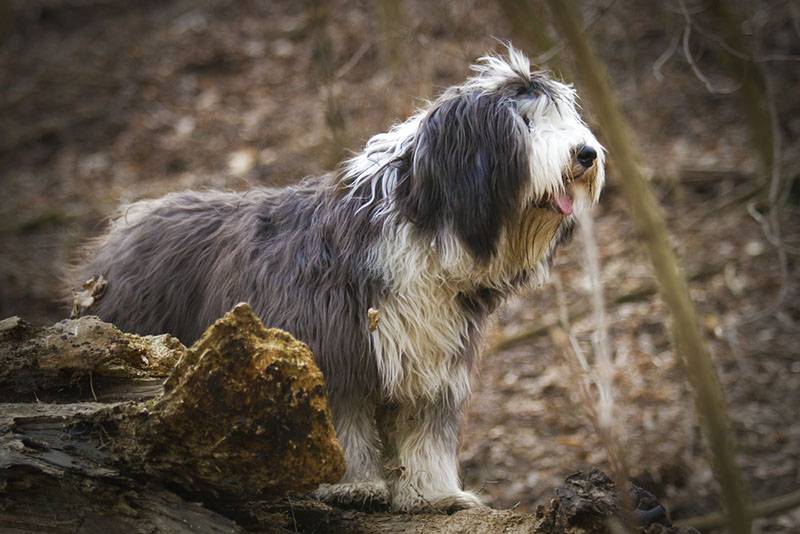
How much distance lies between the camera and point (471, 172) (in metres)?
3.48

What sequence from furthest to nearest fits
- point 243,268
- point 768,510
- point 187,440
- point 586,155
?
point 768,510 → point 243,268 → point 586,155 → point 187,440

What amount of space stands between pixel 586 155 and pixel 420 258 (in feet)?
2.27

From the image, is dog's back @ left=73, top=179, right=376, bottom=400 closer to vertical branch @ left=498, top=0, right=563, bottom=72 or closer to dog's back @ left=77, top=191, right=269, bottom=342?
dog's back @ left=77, top=191, right=269, bottom=342

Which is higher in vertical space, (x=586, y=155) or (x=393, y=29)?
(x=393, y=29)

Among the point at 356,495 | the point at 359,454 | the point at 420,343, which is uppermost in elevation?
the point at 420,343

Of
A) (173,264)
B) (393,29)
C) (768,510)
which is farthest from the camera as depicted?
(393,29)

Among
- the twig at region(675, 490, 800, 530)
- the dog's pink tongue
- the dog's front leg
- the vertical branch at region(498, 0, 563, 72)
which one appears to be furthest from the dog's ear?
the twig at region(675, 490, 800, 530)

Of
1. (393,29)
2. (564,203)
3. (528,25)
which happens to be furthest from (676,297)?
(393,29)

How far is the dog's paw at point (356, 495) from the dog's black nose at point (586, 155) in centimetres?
135

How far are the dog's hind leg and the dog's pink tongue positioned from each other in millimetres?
1012

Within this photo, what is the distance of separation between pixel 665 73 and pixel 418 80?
3.15 metres

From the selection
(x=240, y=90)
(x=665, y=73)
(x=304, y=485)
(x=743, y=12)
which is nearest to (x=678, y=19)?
(x=743, y=12)

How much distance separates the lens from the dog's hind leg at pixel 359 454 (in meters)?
3.45

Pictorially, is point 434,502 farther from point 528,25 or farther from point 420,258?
point 528,25
